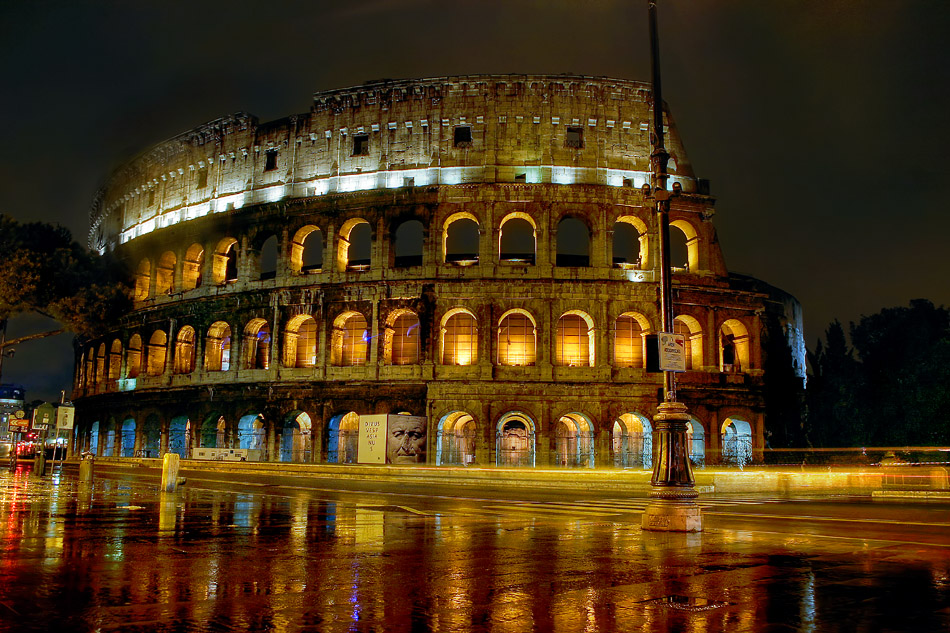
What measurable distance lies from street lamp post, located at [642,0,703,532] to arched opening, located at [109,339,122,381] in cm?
3774

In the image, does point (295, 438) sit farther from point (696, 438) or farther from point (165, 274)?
point (696, 438)

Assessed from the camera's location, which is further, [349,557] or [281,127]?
[281,127]

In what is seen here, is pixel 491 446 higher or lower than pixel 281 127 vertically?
lower

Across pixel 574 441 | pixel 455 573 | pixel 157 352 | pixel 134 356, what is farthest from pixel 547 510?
pixel 134 356

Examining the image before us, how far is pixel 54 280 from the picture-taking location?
1404 inches

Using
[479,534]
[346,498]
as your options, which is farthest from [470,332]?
[479,534]

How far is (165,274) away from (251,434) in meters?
10.9

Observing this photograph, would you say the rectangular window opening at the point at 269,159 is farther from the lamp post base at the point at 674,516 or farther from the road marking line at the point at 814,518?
the lamp post base at the point at 674,516

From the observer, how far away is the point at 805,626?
465 cm

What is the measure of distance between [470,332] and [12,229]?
19990 mm

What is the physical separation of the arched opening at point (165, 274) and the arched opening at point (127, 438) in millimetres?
7053

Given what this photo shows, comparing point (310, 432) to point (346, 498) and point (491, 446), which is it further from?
point (346, 498)

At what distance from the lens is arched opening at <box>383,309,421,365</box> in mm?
34844

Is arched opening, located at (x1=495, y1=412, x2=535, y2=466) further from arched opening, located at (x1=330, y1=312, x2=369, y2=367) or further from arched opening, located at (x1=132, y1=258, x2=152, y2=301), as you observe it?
arched opening, located at (x1=132, y1=258, x2=152, y2=301)
